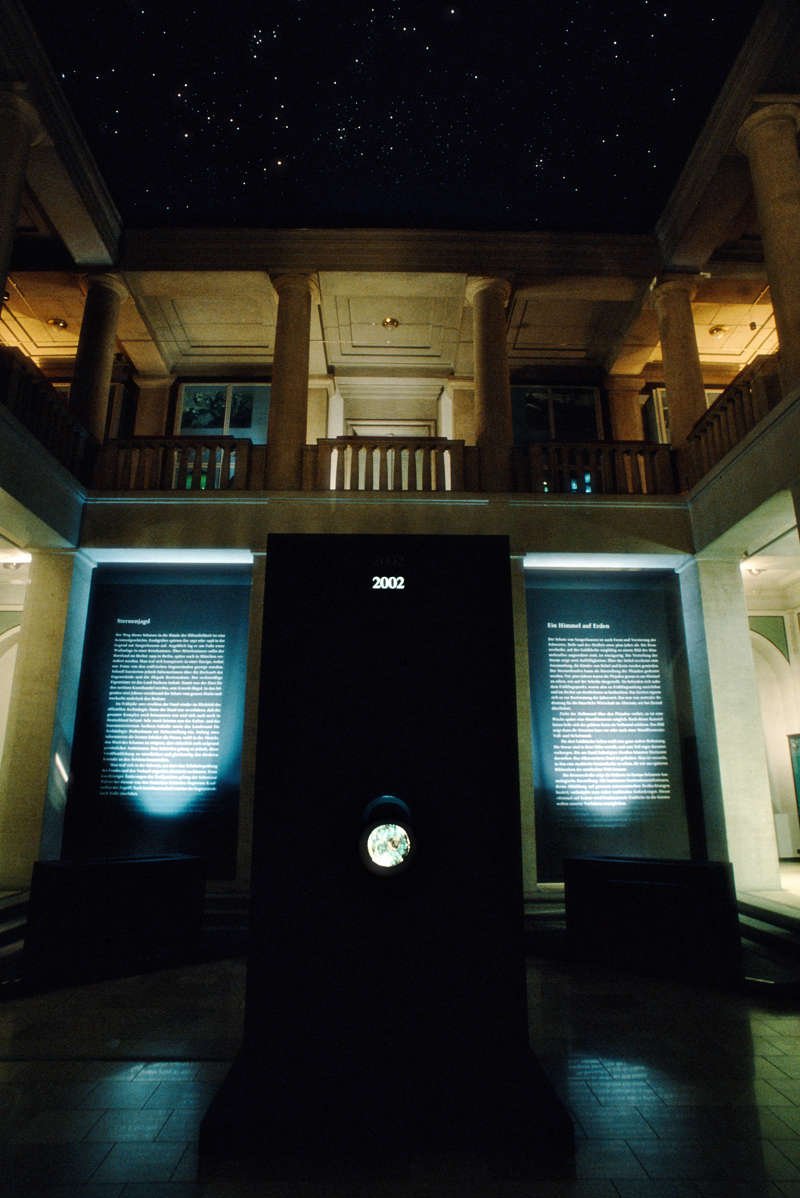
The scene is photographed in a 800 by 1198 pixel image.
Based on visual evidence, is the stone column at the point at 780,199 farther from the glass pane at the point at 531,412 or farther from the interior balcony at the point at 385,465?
the glass pane at the point at 531,412

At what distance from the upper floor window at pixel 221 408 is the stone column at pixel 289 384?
2533mm

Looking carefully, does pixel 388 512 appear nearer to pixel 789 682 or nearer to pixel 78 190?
pixel 78 190

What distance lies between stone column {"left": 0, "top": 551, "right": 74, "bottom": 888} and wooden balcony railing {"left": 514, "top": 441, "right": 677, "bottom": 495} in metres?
7.06

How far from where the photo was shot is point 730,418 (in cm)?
839

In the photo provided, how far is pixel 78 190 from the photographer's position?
29.8 ft

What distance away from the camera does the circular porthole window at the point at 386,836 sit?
8.20 feet

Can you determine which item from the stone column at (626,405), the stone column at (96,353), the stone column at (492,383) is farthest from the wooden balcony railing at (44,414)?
the stone column at (626,405)

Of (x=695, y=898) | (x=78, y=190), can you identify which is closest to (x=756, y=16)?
(x=78, y=190)

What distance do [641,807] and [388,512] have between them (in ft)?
17.9

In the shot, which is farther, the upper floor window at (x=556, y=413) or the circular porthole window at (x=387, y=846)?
the upper floor window at (x=556, y=413)

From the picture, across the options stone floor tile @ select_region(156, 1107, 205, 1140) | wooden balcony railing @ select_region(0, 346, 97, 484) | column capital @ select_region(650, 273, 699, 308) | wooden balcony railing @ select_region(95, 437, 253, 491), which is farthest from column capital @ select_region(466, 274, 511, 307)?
stone floor tile @ select_region(156, 1107, 205, 1140)

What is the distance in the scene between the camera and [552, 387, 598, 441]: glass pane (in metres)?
12.5

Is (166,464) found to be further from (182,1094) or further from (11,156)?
(182,1094)

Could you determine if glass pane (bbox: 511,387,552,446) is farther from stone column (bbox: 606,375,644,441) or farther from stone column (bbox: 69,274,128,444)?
stone column (bbox: 69,274,128,444)
